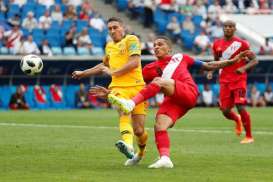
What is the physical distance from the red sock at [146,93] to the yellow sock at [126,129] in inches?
35.5

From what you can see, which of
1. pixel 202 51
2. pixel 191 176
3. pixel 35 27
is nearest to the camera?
pixel 191 176

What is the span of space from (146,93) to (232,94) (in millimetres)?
7160

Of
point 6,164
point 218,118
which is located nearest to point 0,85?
point 218,118

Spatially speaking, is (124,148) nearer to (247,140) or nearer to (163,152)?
(163,152)

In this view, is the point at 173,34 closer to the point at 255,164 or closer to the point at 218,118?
the point at 218,118

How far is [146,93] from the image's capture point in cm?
1216

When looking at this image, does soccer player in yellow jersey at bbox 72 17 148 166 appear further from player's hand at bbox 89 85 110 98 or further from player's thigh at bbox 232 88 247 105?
player's thigh at bbox 232 88 247 105

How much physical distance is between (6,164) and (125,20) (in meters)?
29.4

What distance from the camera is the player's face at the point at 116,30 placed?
1303 cm

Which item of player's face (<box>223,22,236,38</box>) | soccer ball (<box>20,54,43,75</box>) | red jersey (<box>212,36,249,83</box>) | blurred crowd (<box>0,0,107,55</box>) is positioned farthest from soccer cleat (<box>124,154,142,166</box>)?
blurred crowd (<box>0,0,107,55</box>)

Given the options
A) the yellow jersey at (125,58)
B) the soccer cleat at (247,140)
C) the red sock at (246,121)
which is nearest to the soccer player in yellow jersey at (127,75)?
the yellow jersey at (125,58)

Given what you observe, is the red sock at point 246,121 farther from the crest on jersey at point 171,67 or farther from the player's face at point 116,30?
the player's face at point 116,30

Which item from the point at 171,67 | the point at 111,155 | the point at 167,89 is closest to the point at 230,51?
the point at 111,155

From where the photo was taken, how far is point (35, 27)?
35.9 m
